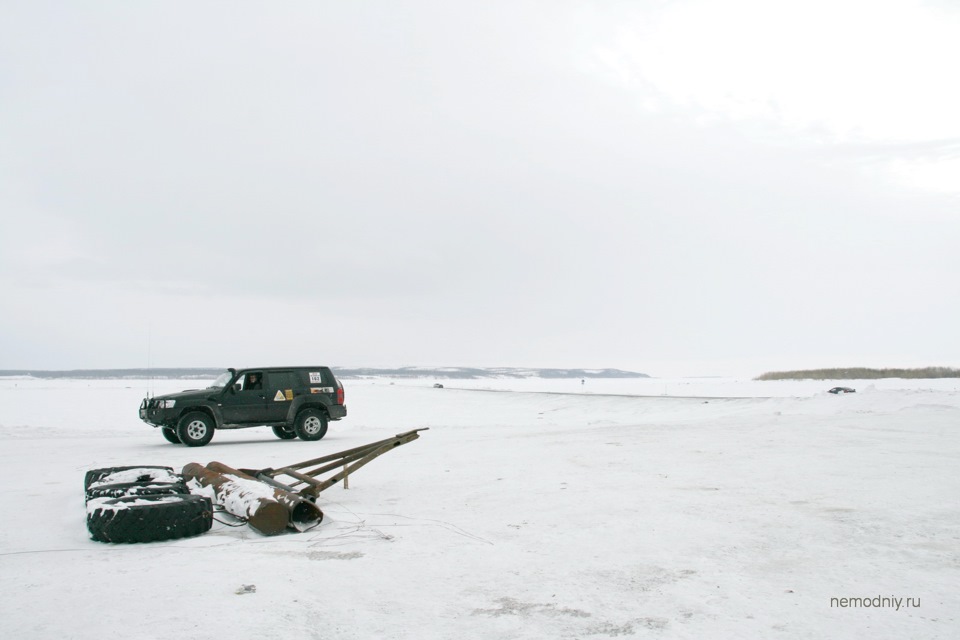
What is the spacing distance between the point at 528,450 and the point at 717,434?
14.2 ft

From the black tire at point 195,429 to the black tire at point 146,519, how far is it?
10.3 metres

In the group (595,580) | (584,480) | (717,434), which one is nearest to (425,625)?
(595,580)

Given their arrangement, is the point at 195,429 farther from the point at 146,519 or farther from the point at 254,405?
the point at 146,519

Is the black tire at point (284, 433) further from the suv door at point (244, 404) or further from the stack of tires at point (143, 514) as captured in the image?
the stack of tires at point (143, 514)

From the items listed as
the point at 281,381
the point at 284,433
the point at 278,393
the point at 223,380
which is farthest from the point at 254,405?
the point at 284,433

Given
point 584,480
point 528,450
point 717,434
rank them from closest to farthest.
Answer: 1. point 584,480
2. point 528,450
3. point 717,434

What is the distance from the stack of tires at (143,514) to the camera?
6.27 meters

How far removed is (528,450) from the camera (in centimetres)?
1310

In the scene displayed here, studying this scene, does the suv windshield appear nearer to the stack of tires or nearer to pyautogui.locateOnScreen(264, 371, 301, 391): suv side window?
pyautogui.locateOnScreen(264, 371, 301, 391): suv side window

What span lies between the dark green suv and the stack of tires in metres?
9.67

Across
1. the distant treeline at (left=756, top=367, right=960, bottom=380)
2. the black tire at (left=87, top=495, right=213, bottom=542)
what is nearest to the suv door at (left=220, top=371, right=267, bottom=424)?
the black tire at (left=87, top=495, right=213, bottom=542)

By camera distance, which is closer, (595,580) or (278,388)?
(595,580)

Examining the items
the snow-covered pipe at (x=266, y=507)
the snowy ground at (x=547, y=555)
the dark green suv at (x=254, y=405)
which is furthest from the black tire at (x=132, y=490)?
the dark green suv at (x=254, y=405)

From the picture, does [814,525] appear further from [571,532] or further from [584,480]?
[584,480]
